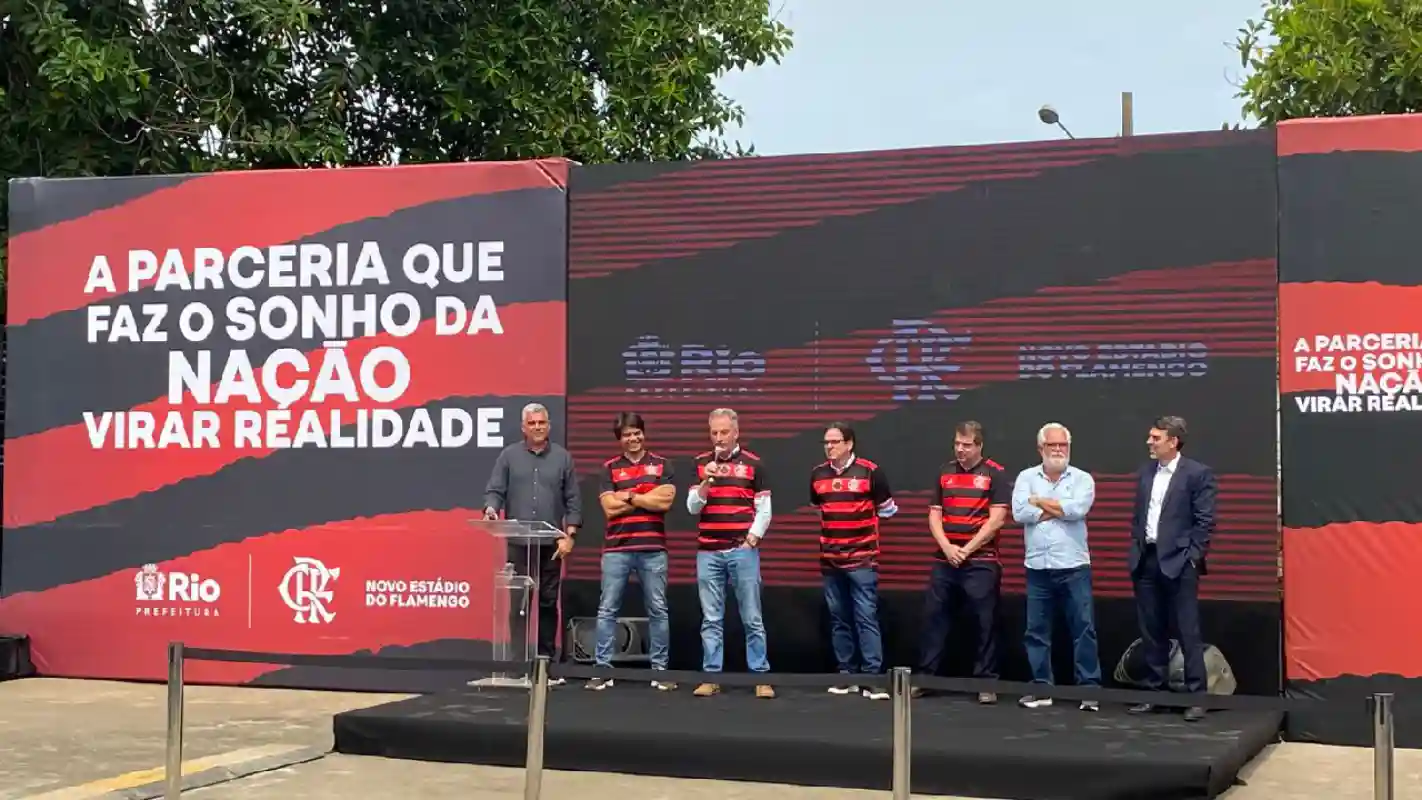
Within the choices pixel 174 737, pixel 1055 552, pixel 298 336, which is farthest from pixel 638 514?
pixel 174 737

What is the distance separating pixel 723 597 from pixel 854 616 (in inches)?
28.4

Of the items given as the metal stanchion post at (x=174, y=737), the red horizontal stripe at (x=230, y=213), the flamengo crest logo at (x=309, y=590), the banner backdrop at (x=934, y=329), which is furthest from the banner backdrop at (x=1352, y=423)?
the flamengo crest logo at (x=309, y=590)

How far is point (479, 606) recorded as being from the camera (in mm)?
10750

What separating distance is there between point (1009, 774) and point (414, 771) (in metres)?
2.67

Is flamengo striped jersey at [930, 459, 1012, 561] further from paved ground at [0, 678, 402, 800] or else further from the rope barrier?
paved ground at [0, 678, 402, 800]

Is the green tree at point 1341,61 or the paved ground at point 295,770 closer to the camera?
the paved ground at point 295,770

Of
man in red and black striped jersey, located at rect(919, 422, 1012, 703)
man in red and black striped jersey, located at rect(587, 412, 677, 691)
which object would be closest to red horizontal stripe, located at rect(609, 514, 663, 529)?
man in red and black striped jersey, located at rect(587, 412, 677, 691)

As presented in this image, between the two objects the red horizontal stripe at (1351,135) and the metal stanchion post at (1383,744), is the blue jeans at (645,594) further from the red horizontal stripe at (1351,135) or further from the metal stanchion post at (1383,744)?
the metal stanchion post at (1383,744)

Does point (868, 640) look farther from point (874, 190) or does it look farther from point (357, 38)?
point (357, 38)

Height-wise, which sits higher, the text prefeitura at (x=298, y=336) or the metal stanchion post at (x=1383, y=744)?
the text prefeitura at (x=298, y=336)

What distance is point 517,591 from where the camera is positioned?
394 inches

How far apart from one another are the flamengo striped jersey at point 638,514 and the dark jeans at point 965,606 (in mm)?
1544

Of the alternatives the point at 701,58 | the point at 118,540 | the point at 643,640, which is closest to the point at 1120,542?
the point at 643,640

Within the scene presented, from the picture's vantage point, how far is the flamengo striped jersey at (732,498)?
9.71 meters
